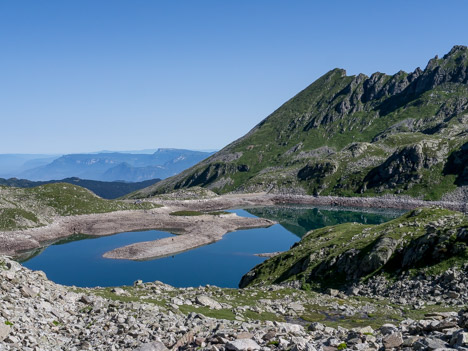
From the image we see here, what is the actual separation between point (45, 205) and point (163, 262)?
73.9 m

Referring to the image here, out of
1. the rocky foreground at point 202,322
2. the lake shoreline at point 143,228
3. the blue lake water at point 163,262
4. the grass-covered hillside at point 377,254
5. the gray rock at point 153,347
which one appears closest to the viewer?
the rocky foreground at point 202,322

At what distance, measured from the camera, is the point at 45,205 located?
15312 centimetres

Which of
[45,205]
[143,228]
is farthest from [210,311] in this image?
[45,205]

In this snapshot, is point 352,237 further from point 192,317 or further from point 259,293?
point 192,317

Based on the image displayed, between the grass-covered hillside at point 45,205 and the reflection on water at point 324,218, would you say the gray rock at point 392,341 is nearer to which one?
the reflection on water at point 324,218

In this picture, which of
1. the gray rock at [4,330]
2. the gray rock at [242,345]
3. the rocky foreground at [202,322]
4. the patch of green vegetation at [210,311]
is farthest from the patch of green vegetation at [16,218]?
the gray rock at [242,345]

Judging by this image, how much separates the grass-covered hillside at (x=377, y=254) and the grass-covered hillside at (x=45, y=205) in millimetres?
101293

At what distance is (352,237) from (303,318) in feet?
103

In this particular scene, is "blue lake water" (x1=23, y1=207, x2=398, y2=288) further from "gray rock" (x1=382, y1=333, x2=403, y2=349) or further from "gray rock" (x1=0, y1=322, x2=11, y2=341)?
"gray rock" (x1=382, y1=333, x2=403, y2=349)

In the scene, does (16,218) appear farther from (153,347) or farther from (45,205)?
(153,347)

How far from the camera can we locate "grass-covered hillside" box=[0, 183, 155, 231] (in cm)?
13425

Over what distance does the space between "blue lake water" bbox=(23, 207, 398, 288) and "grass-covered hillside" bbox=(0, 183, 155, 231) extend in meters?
18.6

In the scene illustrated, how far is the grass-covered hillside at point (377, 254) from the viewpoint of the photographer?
44.0 m

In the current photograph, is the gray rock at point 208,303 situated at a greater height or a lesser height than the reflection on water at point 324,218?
greater
